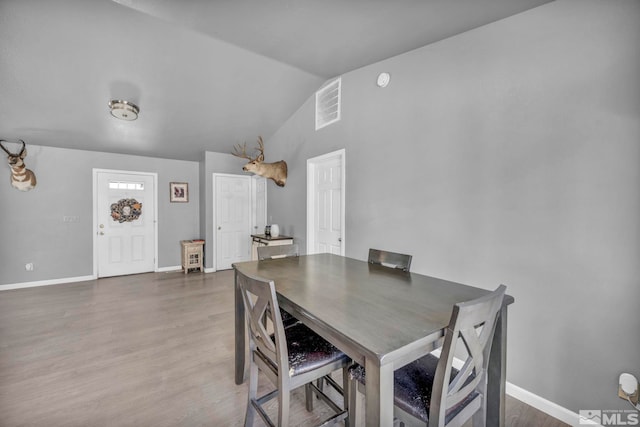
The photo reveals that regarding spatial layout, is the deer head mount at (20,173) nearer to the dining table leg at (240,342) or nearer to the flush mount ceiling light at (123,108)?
the flush mount ceiling light at (123,108)

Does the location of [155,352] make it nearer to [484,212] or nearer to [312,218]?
[312,218]

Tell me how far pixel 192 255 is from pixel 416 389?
5.05 metres

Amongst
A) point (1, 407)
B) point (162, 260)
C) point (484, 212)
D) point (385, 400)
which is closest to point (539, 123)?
point (484, 212)

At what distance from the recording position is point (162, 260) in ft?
17.3

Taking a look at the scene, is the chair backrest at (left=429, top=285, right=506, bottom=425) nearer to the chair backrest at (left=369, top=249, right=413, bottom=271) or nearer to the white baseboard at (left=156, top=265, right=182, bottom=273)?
the chair backrest at (left=369, top=249, right=413, bottom=271)

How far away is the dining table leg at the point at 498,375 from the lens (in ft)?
4.11

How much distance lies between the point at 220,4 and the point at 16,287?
5.30 m

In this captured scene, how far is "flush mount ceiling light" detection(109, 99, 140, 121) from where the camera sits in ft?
10.1

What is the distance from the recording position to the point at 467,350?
37.8 inches

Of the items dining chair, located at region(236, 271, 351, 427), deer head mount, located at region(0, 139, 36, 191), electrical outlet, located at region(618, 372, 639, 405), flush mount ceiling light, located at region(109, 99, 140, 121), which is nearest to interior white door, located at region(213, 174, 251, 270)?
flush mount ceiling light, located at region(109, 99, 140, 121)

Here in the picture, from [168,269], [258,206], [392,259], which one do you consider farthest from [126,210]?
[392,259]

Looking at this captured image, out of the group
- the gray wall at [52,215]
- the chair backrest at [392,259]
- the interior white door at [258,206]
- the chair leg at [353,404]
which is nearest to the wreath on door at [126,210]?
the gray wall at [52,215]

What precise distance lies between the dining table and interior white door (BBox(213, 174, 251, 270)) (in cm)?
362

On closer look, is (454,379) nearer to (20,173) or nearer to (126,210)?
(126,210)
